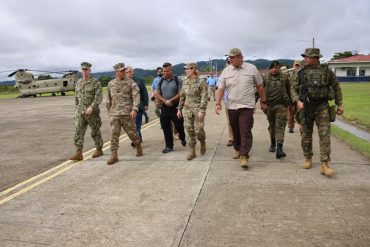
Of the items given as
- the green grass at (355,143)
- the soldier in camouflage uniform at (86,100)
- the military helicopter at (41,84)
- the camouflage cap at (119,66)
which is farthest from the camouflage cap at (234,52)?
the military helicopter at (41,84)

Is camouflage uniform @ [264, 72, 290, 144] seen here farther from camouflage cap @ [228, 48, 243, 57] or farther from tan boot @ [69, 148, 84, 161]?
tan boot @ [69, 148, 84, 161]

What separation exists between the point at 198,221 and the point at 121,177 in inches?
97.9

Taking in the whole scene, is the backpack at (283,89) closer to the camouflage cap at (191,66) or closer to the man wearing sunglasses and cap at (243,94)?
the man wearing sunglasses and cap at (243,94)

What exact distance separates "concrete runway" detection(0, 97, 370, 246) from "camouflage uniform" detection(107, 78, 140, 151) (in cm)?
71

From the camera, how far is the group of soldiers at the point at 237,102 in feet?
21.3

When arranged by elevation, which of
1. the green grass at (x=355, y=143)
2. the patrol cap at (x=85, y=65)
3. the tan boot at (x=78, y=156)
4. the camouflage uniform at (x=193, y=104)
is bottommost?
the green grass at (x=355, y=143)

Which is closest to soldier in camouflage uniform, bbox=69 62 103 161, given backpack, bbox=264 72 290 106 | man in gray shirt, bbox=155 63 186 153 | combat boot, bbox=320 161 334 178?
man in gray shirt, bbox=155 63 186 153

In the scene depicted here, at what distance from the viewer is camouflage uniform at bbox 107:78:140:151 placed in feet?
26.2

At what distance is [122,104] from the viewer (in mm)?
8039

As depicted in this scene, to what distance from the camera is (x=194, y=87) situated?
7.95m

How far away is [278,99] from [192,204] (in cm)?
359

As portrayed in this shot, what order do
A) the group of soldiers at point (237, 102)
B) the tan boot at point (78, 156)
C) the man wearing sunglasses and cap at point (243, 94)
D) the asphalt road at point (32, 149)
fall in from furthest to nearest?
the tan boot at point (78, 156), the asphalt road at point (32, 149), the man wearing sunglasses and cap at point (243, 94), the group of soldiers at point (237, 102)

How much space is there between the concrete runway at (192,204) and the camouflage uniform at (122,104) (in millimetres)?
706

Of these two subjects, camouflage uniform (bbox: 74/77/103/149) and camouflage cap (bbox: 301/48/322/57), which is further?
camouflage uniform (bbox: 74/77/103/149)
